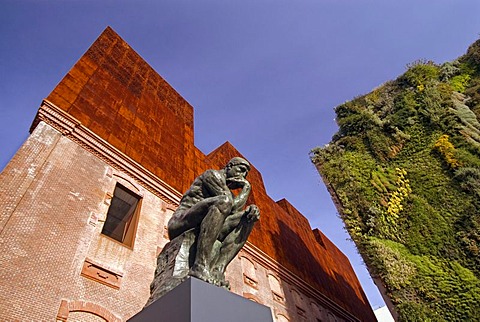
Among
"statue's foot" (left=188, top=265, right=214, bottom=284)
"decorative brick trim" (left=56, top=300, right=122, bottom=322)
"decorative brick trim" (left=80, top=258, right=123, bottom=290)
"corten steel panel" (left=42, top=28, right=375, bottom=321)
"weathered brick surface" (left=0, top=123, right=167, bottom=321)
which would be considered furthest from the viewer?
"corten steel panel" (left=42, top=28, right=375, bottom=321)

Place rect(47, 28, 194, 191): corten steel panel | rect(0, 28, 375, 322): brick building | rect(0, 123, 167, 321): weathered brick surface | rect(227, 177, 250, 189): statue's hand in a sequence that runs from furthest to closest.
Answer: rect(47, 28, 194, 191): corten steel panel < rect(0, 28, 375, 322): brick building < rect(0, 123, 167, 321): weathered brick surface < rect(227, 177, 250, 189): statue's hand

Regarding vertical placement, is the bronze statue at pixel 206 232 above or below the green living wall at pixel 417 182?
below

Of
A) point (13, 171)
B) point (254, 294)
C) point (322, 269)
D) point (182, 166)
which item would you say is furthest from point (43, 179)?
point (322, 269)

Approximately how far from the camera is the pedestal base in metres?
1.70

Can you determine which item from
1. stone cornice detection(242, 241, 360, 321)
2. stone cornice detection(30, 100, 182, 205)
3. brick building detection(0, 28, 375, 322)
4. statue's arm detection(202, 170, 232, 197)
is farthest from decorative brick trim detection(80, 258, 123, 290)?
stone cornice detection(242, 241, 360, 321)

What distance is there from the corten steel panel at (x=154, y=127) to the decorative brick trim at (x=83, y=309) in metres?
5.22

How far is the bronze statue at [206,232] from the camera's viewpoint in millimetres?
2651

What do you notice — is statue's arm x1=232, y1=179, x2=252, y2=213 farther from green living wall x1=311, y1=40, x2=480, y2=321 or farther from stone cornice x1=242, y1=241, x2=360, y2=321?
stone cornice x1=242, y1=241, x2=360, y2=321

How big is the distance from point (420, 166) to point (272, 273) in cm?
866

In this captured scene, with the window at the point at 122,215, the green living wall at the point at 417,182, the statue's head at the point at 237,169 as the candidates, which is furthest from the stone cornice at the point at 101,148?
the statue's head at the point at 237,169

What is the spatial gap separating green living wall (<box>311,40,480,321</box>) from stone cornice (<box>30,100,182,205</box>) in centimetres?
718

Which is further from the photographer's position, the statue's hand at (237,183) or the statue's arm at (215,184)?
the statue's hand at (237,183)

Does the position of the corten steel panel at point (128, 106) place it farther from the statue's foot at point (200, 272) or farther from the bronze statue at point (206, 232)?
the statue's foot at point (200, 272)

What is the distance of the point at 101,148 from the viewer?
30.8 feet
